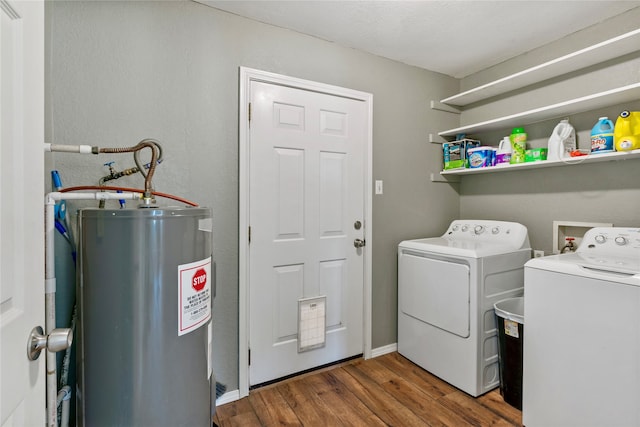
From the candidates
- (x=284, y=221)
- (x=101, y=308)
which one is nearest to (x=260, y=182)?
(x=284, y=221)

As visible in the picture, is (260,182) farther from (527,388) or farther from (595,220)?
(595,220)

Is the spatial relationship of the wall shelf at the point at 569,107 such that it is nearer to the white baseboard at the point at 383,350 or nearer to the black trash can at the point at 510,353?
the black trash can at the point at 510,353

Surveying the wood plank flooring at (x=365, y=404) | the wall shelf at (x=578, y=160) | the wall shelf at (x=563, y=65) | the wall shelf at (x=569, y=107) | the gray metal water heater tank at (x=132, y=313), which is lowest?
the wood plank flooring at (x=365, y=404)

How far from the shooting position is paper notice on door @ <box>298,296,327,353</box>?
82.8 inches

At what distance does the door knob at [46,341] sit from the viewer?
1.93 feet

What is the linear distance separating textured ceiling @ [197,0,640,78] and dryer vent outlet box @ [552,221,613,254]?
1.27 metres

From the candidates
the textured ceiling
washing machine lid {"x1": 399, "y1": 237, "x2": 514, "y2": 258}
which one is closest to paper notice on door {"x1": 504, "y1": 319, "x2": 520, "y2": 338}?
washing machine lid {"x1": 399, "y1": 237, "x2": 514, "y2": 258}

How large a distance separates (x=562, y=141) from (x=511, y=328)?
4.01 ft

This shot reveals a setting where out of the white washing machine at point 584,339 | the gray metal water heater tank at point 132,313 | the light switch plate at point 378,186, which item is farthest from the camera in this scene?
the light switch plate at point 378,186

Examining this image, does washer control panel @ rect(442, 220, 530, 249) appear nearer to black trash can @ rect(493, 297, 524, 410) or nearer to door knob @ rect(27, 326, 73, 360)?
black trash can @ rect(493, 297, 524, 410)

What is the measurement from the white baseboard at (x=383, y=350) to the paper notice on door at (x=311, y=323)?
1.54ft

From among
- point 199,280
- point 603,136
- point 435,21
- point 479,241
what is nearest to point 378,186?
point 479,241

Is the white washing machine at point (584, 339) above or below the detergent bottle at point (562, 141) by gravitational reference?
below

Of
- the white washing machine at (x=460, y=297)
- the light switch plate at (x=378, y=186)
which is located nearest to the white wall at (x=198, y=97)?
the light switch plate at (x=378, y=186)
